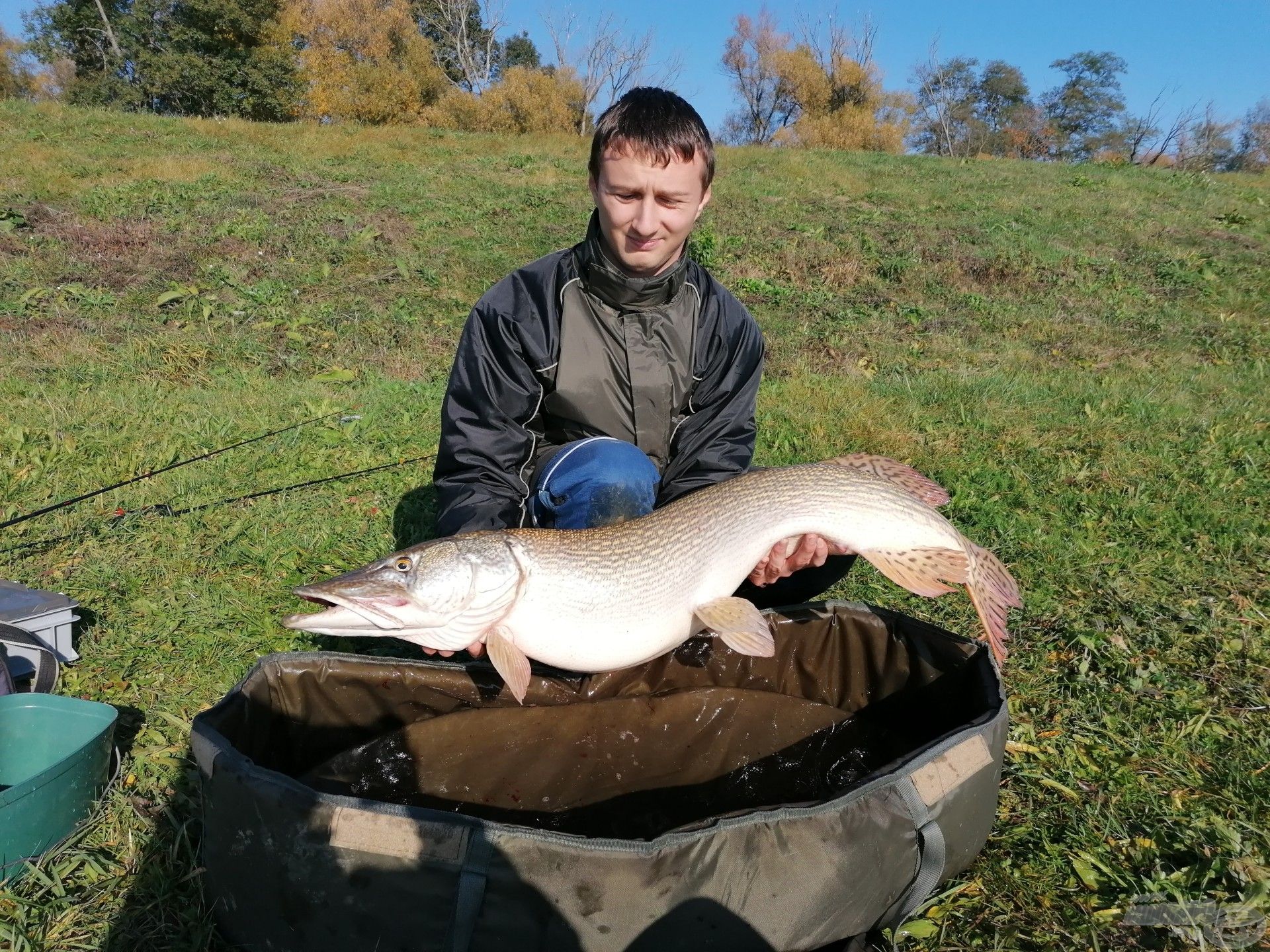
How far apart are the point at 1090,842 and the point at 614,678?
1.51 metres

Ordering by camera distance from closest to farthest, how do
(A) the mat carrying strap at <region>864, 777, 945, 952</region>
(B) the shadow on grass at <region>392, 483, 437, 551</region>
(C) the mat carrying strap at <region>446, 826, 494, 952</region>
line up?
(C) the mat carrying strap at <region>446, 826, 494, 952</region> < (A) the mat carrying strap at <region>864, 777, 945, 952</region> < (B) the shadow on grass at <region>392, 483, 437, 551</region>

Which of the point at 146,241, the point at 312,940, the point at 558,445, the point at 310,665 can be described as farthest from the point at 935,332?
the point at 146,241

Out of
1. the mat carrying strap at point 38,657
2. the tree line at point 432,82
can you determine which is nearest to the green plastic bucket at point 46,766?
the mat carrying strap at point 38,657

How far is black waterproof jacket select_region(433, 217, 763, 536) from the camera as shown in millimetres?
2891

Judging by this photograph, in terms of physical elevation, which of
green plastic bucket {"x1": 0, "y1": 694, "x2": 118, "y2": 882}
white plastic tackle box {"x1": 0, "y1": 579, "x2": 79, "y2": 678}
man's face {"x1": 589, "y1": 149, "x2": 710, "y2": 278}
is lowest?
green plastic bucket {"x1": 0, "y1": 694, "x2": 118, "y2": 882}

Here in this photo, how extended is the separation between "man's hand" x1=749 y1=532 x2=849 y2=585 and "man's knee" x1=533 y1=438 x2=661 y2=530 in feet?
1.51

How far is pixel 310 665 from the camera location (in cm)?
237

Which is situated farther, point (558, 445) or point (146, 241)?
point (146, 241)

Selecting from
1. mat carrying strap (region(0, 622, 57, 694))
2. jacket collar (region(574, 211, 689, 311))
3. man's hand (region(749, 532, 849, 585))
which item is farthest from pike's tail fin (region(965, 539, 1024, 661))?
mat carrying strap (region(0, 622, 57, 694))

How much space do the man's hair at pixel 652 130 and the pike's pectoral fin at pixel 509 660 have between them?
161 cm

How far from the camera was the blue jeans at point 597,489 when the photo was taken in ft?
9.07

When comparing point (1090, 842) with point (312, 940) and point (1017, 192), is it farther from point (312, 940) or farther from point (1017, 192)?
point (1017, 192)

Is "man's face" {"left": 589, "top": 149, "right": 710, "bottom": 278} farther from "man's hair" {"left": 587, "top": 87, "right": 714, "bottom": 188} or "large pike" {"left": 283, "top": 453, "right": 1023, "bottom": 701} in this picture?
"large pike" {"left": 283, "top": 453, "right": 1023, "bottom": 701}

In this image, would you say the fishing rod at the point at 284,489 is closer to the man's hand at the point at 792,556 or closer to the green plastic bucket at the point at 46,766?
the green plastic bucket at the point at 46,766
